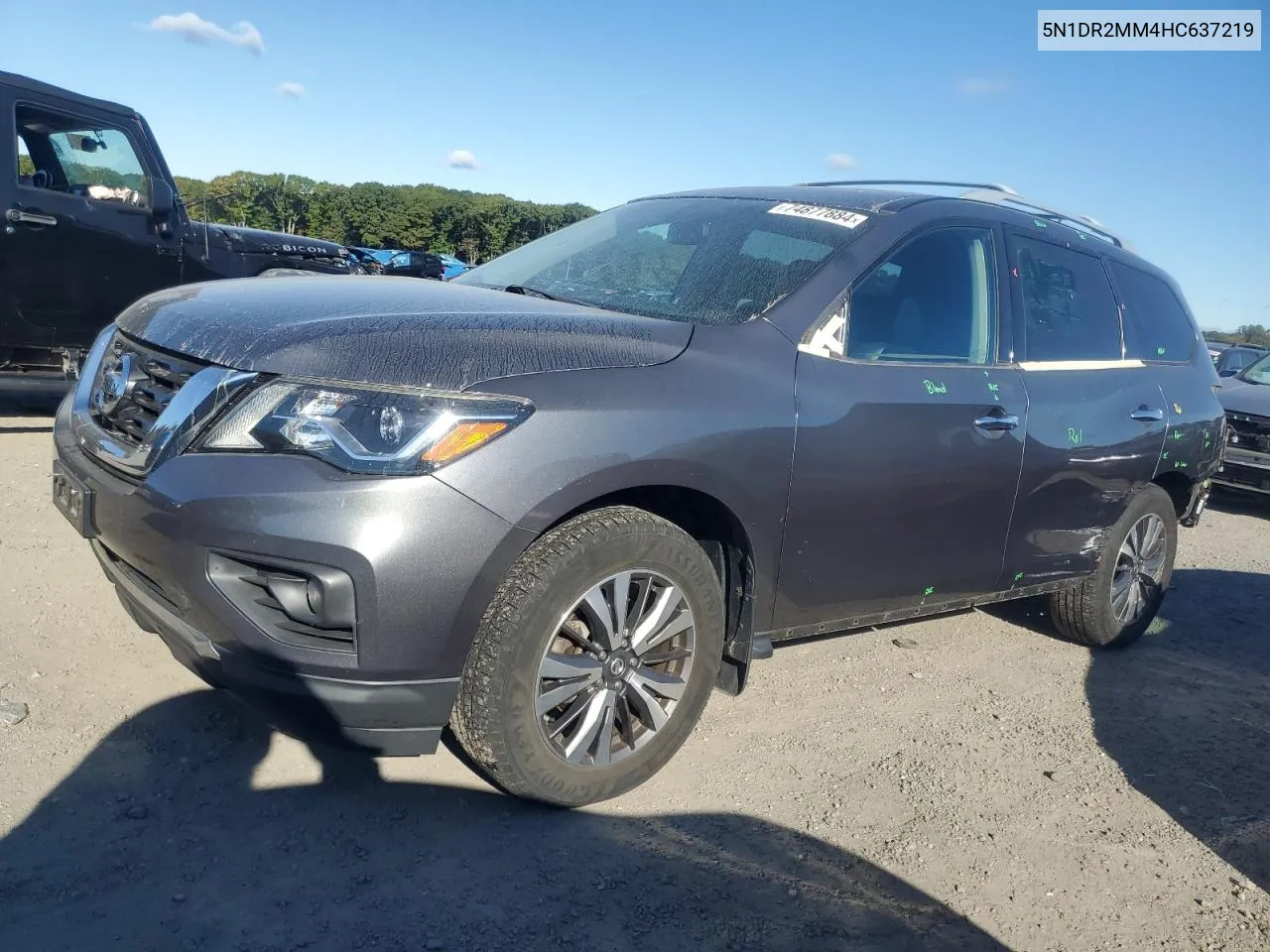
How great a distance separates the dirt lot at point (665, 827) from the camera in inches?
94.3

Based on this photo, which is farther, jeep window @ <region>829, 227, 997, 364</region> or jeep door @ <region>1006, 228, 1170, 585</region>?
→ jeep door @ <region>1006, 228, 1170, 585</region>

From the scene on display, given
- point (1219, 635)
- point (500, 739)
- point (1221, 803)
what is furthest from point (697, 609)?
point (1219, 635)

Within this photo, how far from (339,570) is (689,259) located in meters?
1.83

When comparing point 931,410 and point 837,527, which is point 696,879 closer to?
point 837,527

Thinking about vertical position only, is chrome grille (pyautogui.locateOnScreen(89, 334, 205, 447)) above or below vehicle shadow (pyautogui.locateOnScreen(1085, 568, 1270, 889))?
above

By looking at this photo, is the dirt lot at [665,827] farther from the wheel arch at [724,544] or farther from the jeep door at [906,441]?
the jeep door at [906,441]

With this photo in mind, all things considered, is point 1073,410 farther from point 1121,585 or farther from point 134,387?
point 134,387

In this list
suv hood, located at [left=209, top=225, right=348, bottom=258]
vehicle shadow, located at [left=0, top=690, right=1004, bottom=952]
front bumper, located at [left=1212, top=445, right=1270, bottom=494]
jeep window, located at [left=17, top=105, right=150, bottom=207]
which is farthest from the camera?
front bumper, located at [left=1212, top=445, right=1270, bottom=494]

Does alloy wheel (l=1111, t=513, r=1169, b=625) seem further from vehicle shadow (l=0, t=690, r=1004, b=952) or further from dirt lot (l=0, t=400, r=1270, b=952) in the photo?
vehicle shadow (l=0, t=690, r=1004, b=952)

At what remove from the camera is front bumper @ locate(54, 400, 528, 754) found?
92.6 inches

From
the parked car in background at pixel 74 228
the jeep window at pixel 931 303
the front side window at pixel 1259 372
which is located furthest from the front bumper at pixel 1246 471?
the parked car in background at pixel 74 228

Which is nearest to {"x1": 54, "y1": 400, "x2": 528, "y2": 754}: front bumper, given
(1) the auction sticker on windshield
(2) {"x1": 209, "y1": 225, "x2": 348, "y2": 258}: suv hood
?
(1) the auction sticker on windshield

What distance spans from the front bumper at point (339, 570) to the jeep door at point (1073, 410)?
2.36 m

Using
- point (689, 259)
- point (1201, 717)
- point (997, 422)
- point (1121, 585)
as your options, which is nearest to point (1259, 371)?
point (1121, 585)
